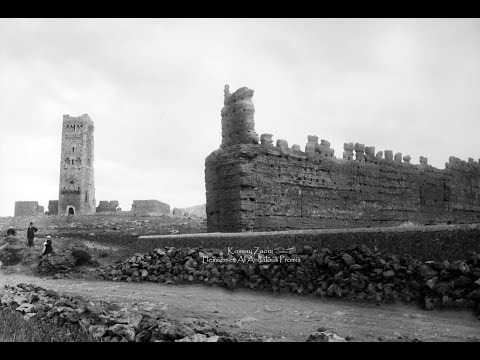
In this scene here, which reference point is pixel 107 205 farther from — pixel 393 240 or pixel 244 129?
pixel 393 240

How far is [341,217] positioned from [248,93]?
719 cm

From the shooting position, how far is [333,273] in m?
10.0

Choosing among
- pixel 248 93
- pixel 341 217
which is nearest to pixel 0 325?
pixel 248 93

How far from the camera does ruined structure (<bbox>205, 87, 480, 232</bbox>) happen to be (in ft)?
53.7

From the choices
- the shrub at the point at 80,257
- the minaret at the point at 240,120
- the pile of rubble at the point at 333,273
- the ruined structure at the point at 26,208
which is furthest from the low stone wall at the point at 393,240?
the ruined structure at the point at 26,208

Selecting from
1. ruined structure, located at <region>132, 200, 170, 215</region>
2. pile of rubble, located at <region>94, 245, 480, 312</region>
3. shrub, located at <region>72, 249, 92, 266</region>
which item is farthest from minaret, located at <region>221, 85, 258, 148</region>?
ruined structure, located at <region>132, 200, 170, 215</region>

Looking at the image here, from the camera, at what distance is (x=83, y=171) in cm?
6781

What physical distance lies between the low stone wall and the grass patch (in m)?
6.11

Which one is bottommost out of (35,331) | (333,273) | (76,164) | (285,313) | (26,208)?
(285,313)

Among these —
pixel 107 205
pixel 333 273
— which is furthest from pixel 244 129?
pixel 107 205

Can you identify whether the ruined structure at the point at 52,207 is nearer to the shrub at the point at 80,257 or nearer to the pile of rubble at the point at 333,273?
the shrub at the point at 80,257

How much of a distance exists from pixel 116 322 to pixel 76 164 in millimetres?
65297

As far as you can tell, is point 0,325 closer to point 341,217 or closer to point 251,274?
point 251,274
